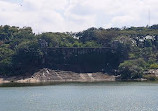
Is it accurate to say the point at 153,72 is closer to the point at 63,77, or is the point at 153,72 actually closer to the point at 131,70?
the point at 131,70

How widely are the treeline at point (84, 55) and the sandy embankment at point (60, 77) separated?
3.53 metres

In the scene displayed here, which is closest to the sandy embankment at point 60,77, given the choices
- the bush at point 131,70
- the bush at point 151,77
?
the bush at point 131,70

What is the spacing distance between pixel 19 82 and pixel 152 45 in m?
52.7

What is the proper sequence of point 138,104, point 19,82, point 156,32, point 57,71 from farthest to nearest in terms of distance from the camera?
1. point 156,32
2. point 57,71
3. point 19,82
4. point 138,104

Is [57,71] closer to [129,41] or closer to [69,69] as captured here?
[69,69]

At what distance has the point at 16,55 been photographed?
127m

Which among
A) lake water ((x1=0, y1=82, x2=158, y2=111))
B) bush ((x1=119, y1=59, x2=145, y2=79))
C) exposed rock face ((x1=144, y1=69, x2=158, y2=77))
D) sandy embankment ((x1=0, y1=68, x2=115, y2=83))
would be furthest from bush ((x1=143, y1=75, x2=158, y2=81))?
lake water ((x1=0, y1=82, x2=158, y2=111))

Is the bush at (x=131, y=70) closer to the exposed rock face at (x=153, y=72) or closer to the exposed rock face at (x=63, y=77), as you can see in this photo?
the exposed rock face at (x=153, y=72)

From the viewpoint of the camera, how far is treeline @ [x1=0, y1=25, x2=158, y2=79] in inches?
4870

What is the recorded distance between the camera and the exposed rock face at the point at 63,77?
120 meters

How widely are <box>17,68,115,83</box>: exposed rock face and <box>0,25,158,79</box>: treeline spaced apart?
12.2 feet

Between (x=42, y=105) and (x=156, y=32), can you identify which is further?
(x=156, y=32)

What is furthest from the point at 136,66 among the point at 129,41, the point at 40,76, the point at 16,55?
the point at 16,55

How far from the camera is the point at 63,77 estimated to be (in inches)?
4838
